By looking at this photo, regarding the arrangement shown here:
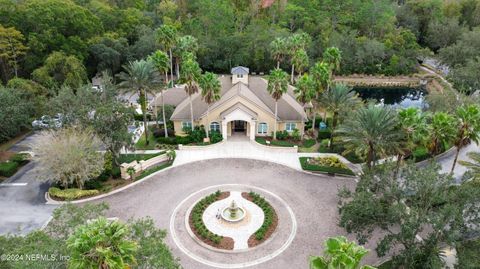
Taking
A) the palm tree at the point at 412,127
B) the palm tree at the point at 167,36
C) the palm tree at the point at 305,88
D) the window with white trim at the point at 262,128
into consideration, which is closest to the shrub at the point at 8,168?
the palm tree at the point at 167,36

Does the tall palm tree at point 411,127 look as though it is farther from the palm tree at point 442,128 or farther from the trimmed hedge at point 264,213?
the trimmed hedge at point 264,213

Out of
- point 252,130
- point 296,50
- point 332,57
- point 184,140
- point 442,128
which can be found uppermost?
point 296,50

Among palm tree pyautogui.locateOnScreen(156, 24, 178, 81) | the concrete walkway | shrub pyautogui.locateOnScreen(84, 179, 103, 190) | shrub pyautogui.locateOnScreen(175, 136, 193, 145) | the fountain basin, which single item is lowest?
the fountain basin

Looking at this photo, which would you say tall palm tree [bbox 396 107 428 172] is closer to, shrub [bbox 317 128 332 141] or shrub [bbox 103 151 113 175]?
shrub [bbox 317 128 332 141]

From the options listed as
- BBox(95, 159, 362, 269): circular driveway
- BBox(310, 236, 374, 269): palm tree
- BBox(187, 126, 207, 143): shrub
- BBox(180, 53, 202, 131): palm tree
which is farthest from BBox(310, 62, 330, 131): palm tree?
BBox(310, 236, 374, 269): palm tree

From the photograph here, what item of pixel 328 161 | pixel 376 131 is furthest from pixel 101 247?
pixel 328 161

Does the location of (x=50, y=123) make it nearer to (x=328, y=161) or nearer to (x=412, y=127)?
(x=328, y=161)
